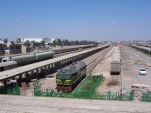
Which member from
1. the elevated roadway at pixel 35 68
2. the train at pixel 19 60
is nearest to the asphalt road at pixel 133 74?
the elevated roadway at pixel 35 68

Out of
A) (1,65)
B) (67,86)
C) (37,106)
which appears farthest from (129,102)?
(1,65)

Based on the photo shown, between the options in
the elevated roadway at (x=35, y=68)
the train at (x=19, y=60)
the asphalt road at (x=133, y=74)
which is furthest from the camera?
the train at (x=19, y=60)

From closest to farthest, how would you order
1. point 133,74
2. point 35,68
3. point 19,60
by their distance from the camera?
point 35,68 → point 133,74 → point 19,60

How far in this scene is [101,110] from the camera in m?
21.6

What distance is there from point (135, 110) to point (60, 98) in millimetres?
8012

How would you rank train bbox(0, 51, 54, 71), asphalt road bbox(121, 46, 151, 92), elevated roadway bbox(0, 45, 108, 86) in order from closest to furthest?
elevated roadway bbox(0, 45, 108, 86)
asphalt road bbox(121, 46, 151, 92)
train bbox(0, 51, 54, 71)

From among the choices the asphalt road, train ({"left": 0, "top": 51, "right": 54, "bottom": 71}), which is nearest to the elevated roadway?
train ({"left": 0, "top": 51, "right": 54, "bottom": 71})

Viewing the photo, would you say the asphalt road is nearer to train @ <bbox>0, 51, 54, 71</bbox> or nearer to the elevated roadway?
the elevated roadway

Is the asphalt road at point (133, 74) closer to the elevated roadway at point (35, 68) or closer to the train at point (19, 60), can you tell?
the elevated roadway at point (35, 68)

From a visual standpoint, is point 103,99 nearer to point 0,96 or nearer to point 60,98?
point 60,98

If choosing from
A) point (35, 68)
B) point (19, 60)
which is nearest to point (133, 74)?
point (35, 68)

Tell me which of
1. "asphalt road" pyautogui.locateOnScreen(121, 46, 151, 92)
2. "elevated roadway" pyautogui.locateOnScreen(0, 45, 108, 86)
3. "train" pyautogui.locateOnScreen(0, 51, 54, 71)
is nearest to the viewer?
"elevated roadway" pyautogui.locateOnScreen(0, 45, 108, 86)

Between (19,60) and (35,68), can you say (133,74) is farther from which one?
(19,60)

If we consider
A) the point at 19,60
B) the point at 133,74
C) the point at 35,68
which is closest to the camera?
the point at 35,68
